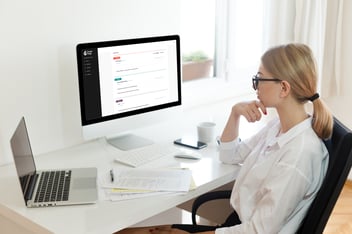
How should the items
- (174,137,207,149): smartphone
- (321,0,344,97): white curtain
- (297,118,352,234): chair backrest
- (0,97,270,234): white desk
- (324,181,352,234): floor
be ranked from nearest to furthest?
1. (297,118,352,234): chair backrest
2. (0,97,270,234): white desk
3. (174,137,207,149): smartphone
4. (324,181,352,234): floor
5. (321,0,344,97): white curtain

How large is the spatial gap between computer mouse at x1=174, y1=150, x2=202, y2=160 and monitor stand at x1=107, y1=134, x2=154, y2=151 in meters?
0.20

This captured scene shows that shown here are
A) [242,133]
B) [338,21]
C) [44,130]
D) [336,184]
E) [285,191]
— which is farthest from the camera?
[338,21]

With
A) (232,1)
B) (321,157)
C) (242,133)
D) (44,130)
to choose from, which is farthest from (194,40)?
(321,157)

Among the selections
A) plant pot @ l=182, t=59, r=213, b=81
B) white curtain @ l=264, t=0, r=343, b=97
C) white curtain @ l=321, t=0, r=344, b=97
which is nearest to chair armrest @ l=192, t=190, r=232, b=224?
plant pot @ l=182, t=59, r=213, b=81

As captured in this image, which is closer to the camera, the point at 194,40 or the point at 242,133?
the point at 242,133

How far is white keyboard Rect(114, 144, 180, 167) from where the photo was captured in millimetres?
2130

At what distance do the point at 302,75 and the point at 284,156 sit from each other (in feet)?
0.90

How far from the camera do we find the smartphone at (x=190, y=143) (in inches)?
90.5

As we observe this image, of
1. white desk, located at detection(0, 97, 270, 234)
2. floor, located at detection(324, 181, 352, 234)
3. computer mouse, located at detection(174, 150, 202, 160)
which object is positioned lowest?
floor, located at detection(324, 181, 352, 234)

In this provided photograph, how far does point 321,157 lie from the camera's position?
173 centimetres

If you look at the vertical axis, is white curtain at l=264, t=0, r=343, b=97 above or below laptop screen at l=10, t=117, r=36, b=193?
above

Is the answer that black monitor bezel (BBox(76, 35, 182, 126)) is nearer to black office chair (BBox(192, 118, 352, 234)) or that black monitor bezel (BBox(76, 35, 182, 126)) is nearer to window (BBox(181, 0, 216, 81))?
window (BBox(181, 0, 216, 81))

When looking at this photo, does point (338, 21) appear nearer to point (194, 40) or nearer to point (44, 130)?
point (194, 40)

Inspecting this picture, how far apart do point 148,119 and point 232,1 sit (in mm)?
1180
